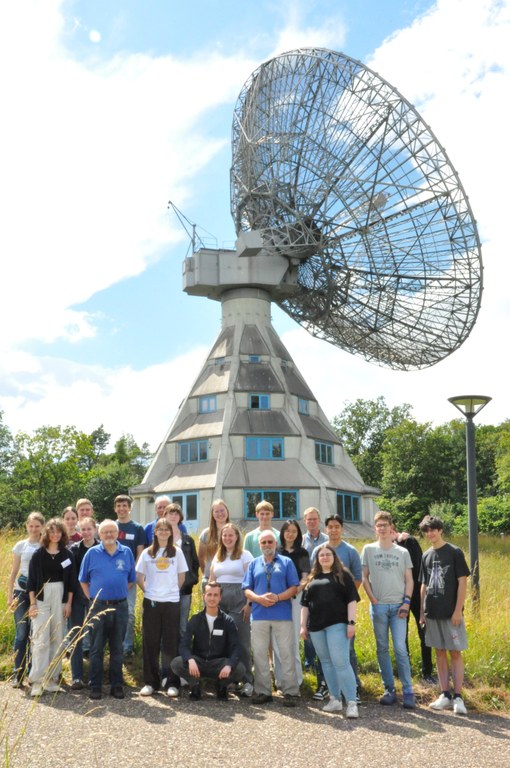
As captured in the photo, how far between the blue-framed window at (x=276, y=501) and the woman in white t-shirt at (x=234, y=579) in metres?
26.7

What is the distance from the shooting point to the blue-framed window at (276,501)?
37.4 metres

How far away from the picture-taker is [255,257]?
3938cm

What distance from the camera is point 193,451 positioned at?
131ft

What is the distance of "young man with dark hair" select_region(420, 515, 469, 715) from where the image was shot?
9.74m

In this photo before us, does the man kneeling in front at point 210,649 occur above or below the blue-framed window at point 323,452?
below

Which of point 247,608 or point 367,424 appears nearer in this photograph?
point 247,608

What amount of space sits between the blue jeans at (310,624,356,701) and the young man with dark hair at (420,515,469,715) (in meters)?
1.24

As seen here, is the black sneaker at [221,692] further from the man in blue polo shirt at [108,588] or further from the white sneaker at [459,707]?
the white sneaker at [459,707]

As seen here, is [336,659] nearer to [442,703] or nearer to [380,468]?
[442,703]

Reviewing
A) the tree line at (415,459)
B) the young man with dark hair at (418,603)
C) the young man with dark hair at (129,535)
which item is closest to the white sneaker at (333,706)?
the young man with dark hair at (418,603)

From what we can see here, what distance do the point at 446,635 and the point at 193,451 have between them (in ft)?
101

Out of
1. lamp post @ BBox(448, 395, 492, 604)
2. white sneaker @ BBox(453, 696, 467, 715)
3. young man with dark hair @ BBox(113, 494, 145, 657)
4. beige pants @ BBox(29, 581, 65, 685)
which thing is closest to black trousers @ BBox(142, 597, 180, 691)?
beige pants @ BBox(29, 581, 65, 685)

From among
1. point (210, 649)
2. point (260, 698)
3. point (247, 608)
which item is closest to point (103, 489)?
point (247, 608)

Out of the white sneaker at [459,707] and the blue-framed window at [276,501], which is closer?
the white sneaker at [459,707]
